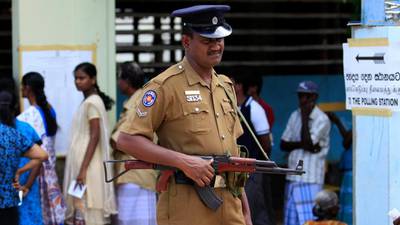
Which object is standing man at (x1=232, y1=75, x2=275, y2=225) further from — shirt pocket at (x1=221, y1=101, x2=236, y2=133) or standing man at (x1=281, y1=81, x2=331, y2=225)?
shirt pocket at (x1=221, y1=101, x2=236, y2=133)

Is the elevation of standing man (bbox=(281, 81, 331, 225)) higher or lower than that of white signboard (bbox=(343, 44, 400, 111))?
lower

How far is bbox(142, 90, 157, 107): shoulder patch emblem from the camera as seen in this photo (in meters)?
4.53

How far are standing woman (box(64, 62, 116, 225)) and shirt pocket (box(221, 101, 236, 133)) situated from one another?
2639mm

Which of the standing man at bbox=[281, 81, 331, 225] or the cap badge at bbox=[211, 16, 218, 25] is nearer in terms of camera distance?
the cap badge at bbox=[211, 16, 218, 25]

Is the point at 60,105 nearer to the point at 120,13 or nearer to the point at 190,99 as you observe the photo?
the point at 120,13

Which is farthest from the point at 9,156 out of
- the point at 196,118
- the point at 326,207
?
the point at 326,207

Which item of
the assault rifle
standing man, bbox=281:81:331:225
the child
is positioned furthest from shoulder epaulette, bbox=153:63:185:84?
standing man, bbox=281:81:331:225

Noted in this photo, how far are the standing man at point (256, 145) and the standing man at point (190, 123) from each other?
221 cm

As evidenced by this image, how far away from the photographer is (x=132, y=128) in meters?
4.52

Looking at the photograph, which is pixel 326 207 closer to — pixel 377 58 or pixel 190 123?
pixel 377 58

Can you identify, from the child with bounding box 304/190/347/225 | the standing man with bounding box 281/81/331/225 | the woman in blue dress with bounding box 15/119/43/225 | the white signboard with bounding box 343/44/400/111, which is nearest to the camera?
the white signboard with bounding box 343/44/400/111

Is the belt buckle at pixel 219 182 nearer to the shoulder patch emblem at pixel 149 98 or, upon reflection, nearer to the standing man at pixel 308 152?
the shoulder patch emblem at pixel 149 98

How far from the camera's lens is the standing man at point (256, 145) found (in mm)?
6926

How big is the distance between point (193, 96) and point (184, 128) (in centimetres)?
18
